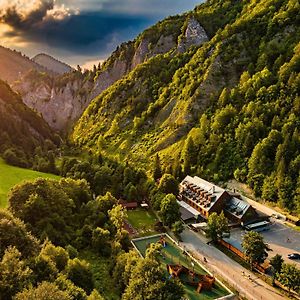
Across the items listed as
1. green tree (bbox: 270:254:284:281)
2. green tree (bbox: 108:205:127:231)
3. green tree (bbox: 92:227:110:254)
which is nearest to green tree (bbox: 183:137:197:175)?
green tree (bbox: 108:205:127:231)

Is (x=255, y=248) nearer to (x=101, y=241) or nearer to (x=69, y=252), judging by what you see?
(x=101, y=241)

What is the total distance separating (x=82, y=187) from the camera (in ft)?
233

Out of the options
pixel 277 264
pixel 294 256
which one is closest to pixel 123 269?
pixel 277 264

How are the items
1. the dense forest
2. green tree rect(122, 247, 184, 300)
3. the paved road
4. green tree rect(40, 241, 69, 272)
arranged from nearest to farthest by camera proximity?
the dense forest → green tree rect(122, 247, 184, 300) → green tree rect(40, 241, 69, 272) → the paved road

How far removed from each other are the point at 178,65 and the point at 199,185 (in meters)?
86.9

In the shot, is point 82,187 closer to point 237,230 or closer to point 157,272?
point 237,230

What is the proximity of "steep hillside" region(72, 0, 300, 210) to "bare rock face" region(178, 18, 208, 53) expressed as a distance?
0.54 metres

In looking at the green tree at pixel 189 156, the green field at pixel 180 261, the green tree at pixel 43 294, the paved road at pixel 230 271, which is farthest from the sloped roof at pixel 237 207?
the green tree at pixel 43 294

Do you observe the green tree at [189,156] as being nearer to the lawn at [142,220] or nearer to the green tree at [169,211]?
the lawn at [142,220]

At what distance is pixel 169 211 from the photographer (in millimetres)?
67000

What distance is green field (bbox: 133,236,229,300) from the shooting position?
46.7 metres

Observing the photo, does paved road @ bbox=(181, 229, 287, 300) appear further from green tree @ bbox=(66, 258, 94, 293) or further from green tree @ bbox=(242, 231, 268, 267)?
green tree @ bbox=(66, 258, 94, 293)

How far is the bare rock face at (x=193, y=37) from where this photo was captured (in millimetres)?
161500

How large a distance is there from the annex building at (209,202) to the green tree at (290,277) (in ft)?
70.9
